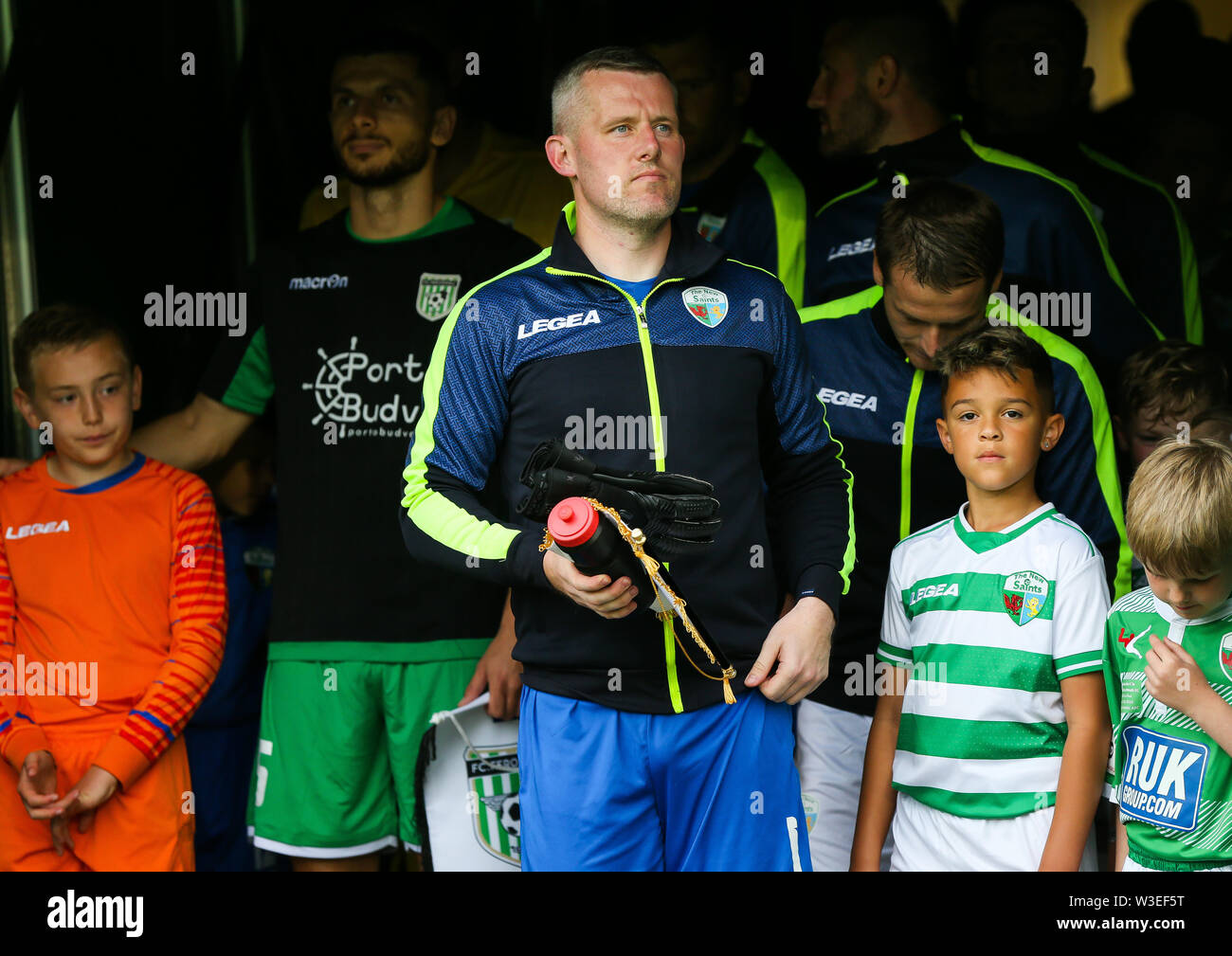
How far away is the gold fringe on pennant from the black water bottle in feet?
0.04

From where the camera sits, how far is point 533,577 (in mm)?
2412

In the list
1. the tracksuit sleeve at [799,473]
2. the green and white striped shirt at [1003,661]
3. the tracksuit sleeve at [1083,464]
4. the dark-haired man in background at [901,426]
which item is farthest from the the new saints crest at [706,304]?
the tracksuit sleeve at [1083,464]

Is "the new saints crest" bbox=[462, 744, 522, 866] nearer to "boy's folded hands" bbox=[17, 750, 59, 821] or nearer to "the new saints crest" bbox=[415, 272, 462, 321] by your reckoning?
"boy's folded hands" bbox=[17, 750, 59, 821]

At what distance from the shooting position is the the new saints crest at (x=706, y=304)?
2.65 meters

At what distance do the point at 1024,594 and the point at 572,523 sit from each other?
3.36ft

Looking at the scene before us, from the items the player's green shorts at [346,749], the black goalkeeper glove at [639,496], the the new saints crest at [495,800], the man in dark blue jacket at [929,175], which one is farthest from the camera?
the man in dark blue jacket at [929,175]

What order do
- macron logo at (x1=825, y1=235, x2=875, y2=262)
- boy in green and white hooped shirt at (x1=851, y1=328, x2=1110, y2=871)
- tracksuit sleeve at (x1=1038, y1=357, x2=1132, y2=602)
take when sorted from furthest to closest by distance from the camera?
macron logo at (x1=825, y1=235, x2=875, y2=262) → tracksuit sleeve at (x1=1038, y1=357, x2=1132, y2=602) → boy in green and white hooped shirt at (x1=851, y1=328, x2=1110, y2=871)

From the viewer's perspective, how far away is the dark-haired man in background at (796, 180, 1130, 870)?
299cm

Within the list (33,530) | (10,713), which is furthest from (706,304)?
(10,713)

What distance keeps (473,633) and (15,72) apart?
6.41 ft

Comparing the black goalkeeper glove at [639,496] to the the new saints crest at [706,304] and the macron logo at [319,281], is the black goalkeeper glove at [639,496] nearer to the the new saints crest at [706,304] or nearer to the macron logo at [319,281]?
the the new saints crest at [706,304]

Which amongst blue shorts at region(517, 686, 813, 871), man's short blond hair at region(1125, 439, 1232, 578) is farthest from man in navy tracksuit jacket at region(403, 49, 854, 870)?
man's short blond hair at region(1125, 439, 1232, 578)

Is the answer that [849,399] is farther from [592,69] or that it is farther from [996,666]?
[592,69]

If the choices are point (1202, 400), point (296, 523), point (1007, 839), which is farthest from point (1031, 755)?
point (296, 523)
